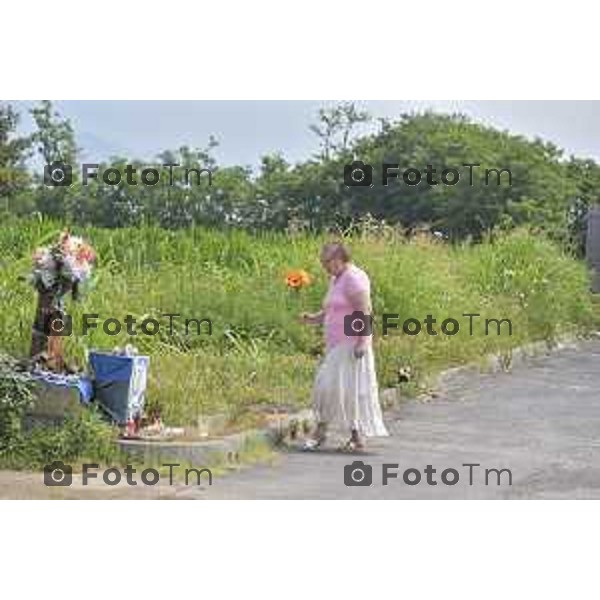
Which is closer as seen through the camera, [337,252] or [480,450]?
[337,252]

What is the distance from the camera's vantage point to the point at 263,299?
14734mm

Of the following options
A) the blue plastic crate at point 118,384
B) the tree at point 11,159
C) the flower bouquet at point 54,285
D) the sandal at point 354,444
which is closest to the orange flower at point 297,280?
the sandal at point 354,444

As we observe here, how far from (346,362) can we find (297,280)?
5.49 metres

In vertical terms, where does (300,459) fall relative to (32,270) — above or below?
below

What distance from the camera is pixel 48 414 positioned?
9.20 meters

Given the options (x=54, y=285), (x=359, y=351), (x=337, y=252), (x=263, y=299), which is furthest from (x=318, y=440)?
(x=263, y=299)

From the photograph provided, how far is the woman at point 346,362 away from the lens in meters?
9.98

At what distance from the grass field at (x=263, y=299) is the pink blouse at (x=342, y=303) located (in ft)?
3.39

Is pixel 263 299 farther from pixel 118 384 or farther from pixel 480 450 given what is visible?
pixel 118 384

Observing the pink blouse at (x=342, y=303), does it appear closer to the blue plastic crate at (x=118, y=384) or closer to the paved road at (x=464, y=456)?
the paved road at (x=464, y=456)

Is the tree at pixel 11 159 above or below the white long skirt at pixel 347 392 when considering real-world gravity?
above

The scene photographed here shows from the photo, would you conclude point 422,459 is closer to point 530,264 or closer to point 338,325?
point 338,325

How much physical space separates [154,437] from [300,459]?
3.70 feet

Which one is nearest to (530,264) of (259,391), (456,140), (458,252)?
(458,252)
